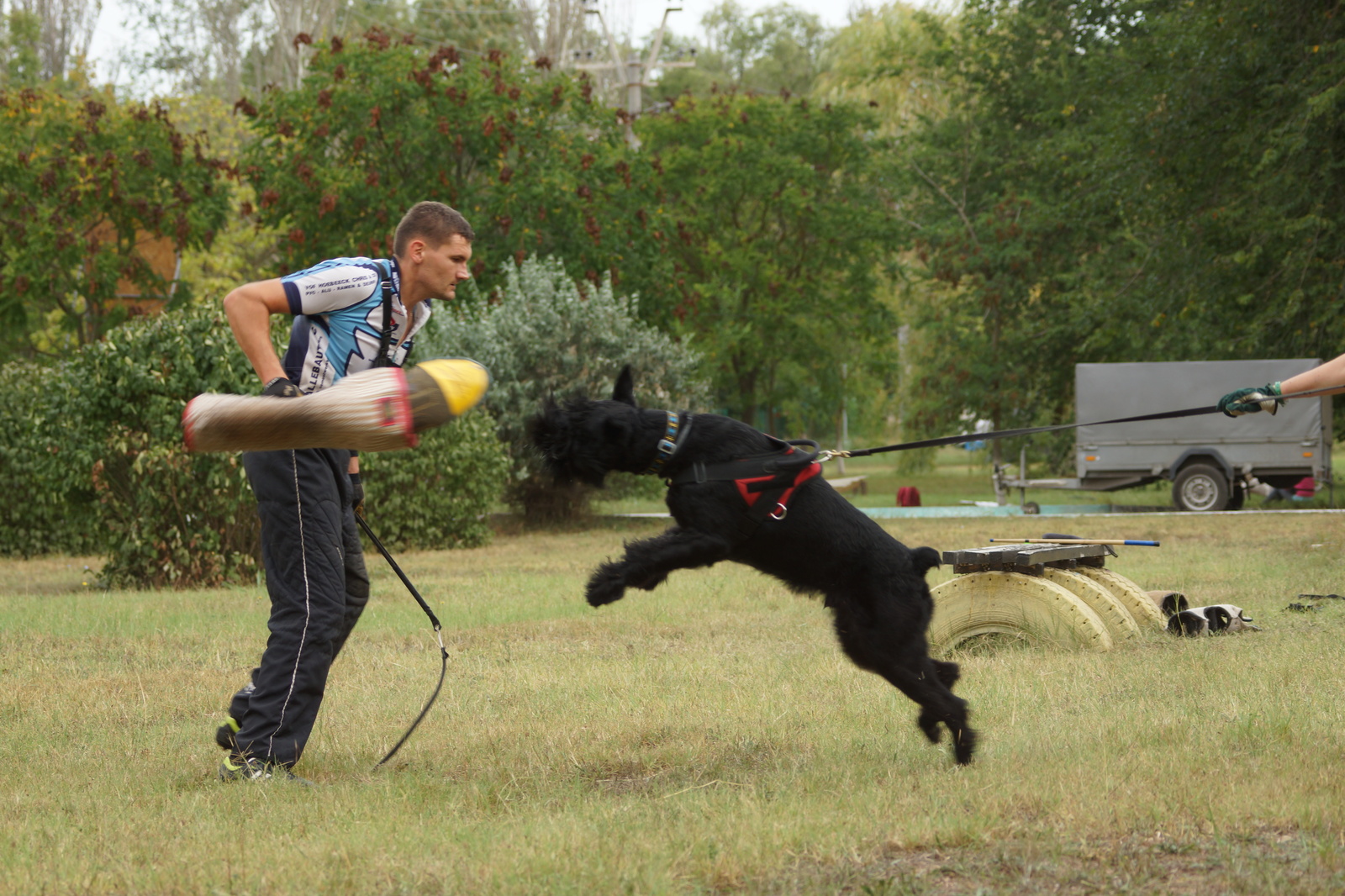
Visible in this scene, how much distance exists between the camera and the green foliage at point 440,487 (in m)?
14.8

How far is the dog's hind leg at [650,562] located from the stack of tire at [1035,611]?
9.42 feet

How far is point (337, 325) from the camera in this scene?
4.48 m

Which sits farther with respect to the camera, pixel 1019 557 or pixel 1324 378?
pixel 1019 557

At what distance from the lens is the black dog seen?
4.27 meters

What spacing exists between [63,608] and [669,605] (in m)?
4.78

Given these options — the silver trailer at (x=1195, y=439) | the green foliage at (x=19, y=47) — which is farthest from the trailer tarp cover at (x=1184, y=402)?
the green foliage at (x=19, y=47)

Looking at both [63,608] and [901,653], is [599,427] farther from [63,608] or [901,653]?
[63,608]

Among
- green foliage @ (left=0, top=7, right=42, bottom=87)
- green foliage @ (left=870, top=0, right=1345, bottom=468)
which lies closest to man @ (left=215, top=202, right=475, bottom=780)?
green foliage @ (left=870, top=0, right=1345, bottom=468)

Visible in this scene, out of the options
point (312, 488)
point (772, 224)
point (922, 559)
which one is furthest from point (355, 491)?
point (772, 224)

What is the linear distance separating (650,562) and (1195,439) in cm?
1756

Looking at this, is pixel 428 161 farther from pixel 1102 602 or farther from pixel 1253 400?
pixel 1253 400

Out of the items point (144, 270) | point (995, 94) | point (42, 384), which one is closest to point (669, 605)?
point (42, 384)

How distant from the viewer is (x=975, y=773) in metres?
4.34

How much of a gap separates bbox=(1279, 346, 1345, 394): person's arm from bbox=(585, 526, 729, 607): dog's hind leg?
2.31 m
